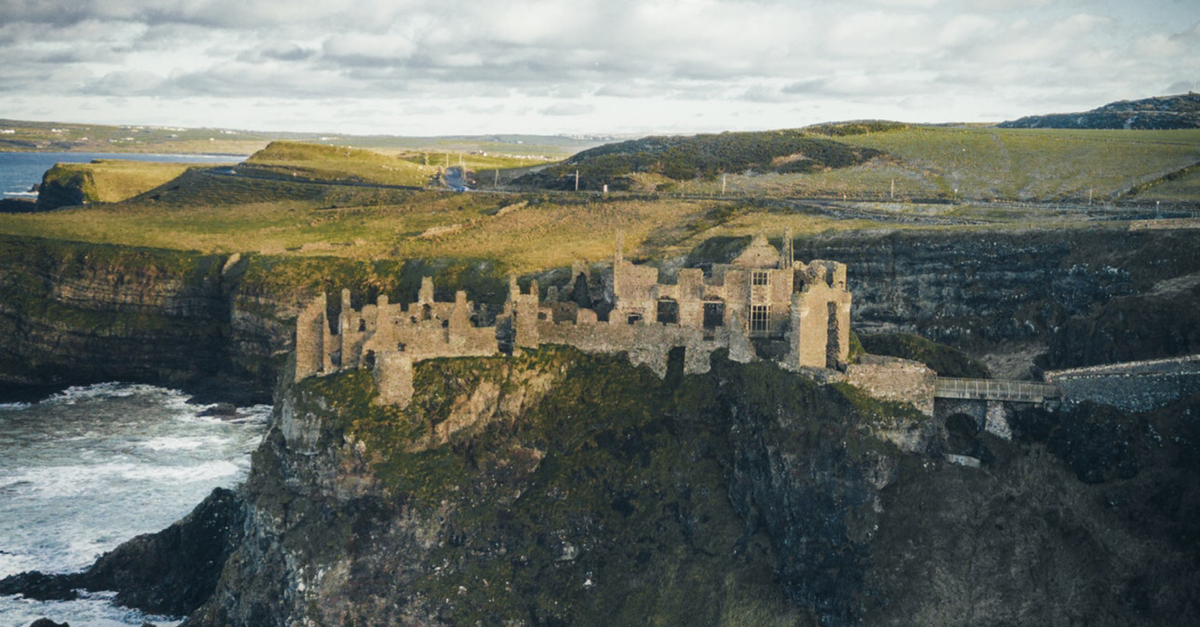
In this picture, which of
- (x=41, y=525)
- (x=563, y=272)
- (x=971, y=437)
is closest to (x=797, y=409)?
(x=971, y=437)

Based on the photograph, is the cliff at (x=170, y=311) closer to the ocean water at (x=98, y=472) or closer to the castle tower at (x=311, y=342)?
the ocean water at (x=98, y=472)

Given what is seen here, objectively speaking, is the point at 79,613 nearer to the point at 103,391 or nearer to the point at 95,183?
the point at 103,391

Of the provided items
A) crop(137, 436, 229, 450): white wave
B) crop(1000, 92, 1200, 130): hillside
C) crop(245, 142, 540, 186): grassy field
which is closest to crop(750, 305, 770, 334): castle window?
crop(137, 436, 229, 450): white wave

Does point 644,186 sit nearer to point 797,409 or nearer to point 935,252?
point 935,252

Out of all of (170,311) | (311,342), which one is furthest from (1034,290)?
(170,311)

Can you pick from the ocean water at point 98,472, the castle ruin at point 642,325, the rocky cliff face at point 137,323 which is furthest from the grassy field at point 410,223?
the castle ruin at point 642,325
